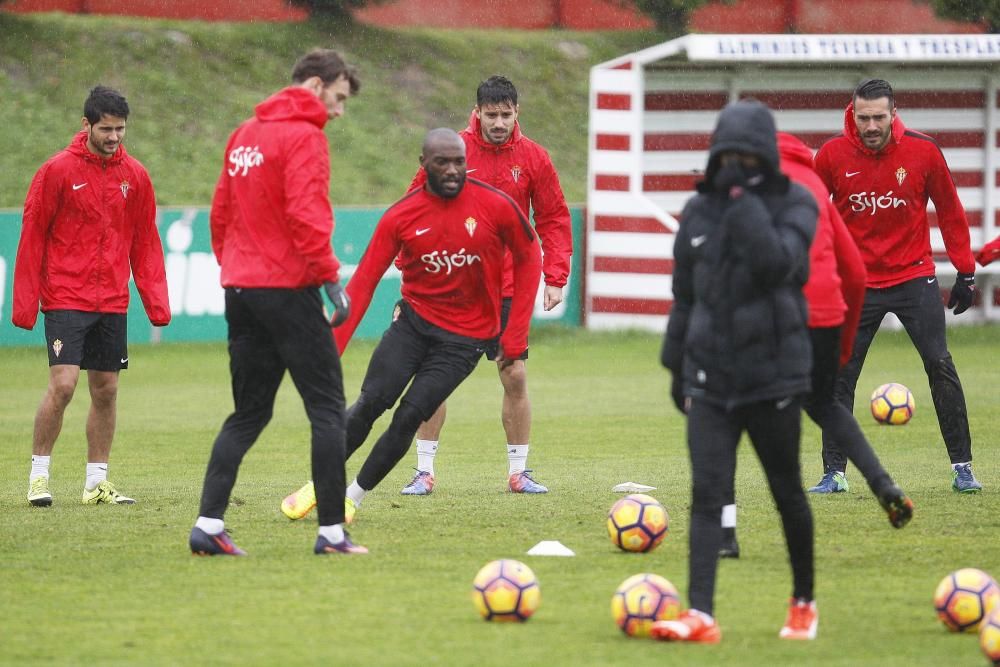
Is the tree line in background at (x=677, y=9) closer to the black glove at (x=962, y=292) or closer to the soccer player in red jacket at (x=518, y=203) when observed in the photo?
the black glove at (x=962, y=292)

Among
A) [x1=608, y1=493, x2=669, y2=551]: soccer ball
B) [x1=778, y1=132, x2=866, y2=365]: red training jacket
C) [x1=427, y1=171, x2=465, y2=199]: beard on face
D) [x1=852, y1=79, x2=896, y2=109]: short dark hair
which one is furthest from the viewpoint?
[x1=852, y1=79, x2=896, y2=109]: short dark hair

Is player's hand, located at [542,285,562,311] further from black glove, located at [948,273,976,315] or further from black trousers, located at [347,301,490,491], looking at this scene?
black glove, located at [948,273,976,315]

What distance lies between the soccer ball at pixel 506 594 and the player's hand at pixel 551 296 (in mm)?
3957

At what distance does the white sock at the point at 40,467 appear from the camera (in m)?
10.2

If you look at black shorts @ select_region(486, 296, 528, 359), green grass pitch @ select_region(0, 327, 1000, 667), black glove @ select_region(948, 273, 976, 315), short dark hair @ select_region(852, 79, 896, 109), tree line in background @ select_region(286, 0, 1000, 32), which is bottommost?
green grass pitch @ select_region(0, 327, 1000, 667)

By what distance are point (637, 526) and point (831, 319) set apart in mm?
1575

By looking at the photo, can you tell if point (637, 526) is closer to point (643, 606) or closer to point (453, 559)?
point (453, 559)

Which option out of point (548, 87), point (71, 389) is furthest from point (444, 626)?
point (548, 87)

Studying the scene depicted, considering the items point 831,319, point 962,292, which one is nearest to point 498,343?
point 962,292

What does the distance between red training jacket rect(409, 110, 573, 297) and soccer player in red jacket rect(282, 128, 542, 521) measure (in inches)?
61.9

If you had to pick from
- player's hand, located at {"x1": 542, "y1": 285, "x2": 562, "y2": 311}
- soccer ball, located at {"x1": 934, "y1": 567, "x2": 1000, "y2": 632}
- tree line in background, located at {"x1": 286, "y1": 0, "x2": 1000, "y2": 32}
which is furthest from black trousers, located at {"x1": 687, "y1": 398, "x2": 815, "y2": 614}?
tree line in background, located at {"x1": 286, "y1": 0, "x2": 1000, "y2": 32}

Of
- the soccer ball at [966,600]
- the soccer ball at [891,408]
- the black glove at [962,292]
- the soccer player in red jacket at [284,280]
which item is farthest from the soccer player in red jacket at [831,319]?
the soccer ball at [891,408]

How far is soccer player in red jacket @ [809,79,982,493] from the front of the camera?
1042 centimetres

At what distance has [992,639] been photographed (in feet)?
19.5
